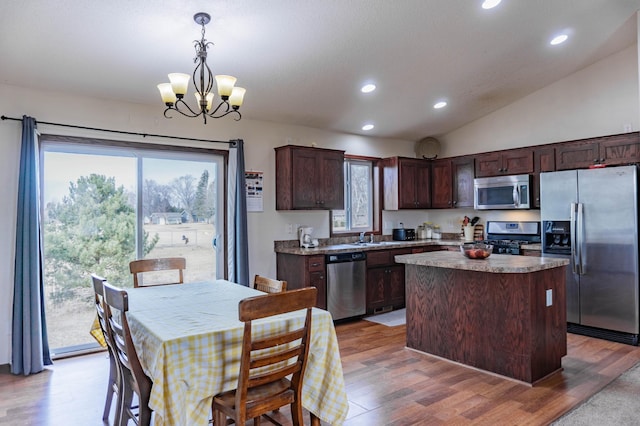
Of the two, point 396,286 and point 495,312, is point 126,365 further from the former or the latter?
point 396,286

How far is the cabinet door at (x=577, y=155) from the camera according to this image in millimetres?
4656

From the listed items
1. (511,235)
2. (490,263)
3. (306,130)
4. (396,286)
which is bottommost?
(396,286)

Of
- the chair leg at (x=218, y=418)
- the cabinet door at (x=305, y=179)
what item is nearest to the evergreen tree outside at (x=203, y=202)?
the cabinet door at (x=305, y=179)

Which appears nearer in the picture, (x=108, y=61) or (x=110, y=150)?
(x=108, y=61)

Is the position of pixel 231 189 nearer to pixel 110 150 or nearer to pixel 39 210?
pixel 110 150

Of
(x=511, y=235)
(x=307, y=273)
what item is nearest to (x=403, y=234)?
(x=511, y=235)

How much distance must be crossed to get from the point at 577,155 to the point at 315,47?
3.33 m

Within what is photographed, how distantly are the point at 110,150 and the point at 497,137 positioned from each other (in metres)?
5.03

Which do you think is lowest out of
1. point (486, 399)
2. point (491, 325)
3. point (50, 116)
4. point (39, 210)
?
point (486, 399)

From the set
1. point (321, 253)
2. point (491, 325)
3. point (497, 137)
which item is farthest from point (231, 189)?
point (497, 137)

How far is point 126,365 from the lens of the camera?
2.18 metres

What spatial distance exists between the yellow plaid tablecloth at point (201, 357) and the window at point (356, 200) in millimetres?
3610

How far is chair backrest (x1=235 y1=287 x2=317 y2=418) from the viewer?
1.83 metres

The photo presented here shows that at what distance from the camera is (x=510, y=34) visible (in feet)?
13.0
